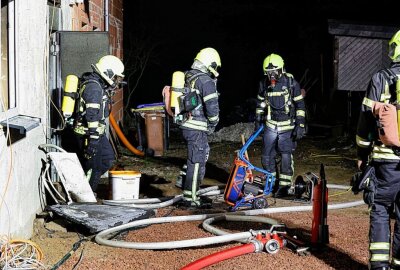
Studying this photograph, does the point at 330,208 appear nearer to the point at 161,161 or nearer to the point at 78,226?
the point at 78,226

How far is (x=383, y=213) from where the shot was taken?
5.82 m

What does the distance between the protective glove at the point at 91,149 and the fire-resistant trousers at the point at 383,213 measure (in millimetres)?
4508

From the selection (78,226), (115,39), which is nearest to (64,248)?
(78,226)

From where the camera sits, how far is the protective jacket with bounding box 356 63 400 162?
5793mm

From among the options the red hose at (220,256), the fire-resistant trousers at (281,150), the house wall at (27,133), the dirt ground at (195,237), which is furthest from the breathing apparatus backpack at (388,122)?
the fire-resistant trousers at (281,150)

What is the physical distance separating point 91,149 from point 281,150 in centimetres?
296

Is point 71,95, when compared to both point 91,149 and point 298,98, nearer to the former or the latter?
point 91,149

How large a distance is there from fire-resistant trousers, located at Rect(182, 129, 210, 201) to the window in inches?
110

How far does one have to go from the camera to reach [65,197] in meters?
8.87

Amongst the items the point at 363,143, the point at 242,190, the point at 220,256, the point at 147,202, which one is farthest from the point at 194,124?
the point at 363,143

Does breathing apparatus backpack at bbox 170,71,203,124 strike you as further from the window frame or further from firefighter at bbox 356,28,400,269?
firefighter at bbox 356,28,400,269

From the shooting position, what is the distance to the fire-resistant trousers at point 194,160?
931 cm

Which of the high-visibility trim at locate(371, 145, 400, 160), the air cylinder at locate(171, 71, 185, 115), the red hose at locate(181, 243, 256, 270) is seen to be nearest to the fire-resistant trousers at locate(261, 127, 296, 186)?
the air cylinder at locate(171, 71, 185, 115)

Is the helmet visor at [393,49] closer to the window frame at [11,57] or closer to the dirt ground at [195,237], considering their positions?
the dirt ground at [195,237]
